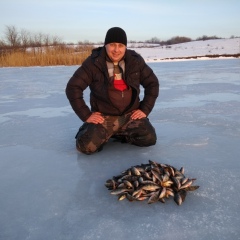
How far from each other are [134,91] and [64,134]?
120cm

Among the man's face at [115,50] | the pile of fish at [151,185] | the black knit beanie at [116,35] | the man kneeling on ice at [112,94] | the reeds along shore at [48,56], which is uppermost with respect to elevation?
the black knit beanie at [116,35]

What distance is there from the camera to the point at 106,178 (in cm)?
251

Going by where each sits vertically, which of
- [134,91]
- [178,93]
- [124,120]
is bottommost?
[178,93]

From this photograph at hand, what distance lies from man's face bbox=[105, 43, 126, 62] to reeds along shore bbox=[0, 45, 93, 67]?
46.7ft

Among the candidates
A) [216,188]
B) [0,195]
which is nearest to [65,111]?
[0,195]

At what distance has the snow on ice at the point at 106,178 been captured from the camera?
5.89 feet

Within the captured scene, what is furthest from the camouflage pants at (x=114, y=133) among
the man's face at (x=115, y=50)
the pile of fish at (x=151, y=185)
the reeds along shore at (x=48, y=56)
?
the reeds along shore at (x=48, y=56)

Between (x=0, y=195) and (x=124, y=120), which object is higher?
(x=124, y=120)

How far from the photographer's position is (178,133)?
146 inches

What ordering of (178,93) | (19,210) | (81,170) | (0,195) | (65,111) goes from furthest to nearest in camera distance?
(178,93) → (65,111) → (81,170) → (0,195) → (19,210)

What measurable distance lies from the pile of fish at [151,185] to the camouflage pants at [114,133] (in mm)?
794

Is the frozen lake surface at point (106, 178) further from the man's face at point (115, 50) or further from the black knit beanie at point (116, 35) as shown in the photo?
the black knit beanie at point (116, 35)

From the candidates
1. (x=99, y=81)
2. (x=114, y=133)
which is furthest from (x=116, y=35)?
(x=114, y=133)

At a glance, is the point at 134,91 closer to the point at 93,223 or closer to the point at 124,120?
the point at 124,120
